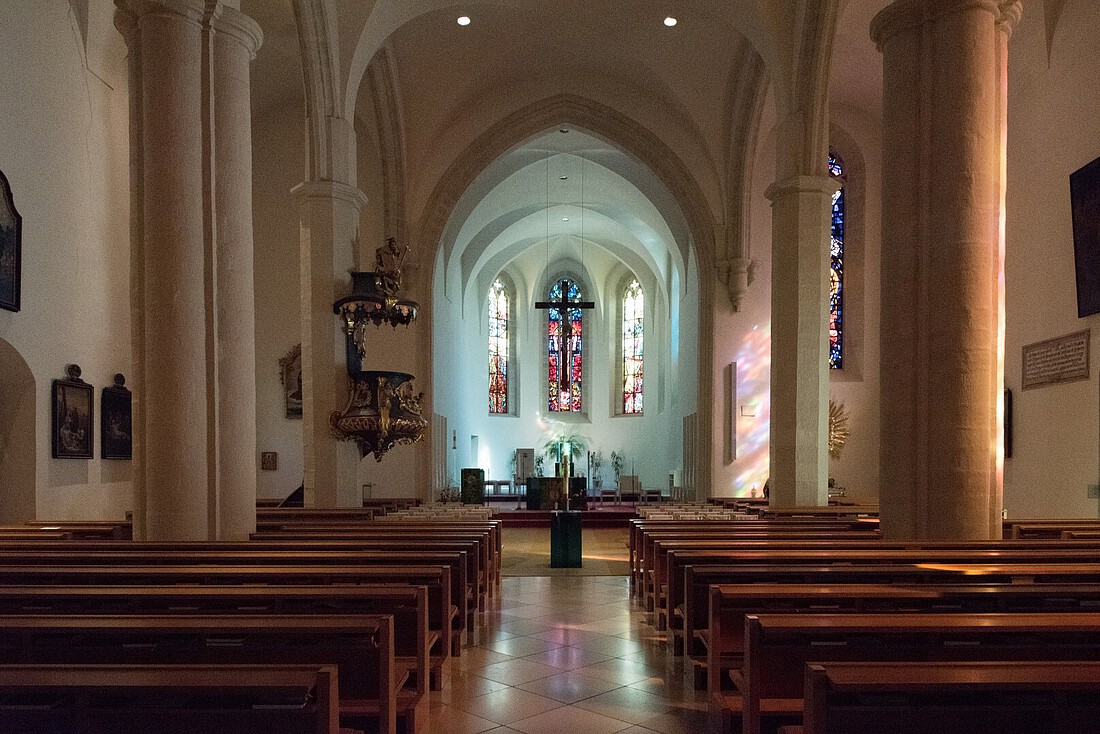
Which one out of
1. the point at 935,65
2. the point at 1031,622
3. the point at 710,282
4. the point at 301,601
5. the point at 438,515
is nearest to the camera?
the point at 1031,622

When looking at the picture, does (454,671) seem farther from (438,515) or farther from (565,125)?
(565,125)

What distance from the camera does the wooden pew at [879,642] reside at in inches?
104

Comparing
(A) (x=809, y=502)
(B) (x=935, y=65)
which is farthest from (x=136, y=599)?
(A) (x=809, y=502)

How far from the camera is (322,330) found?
33.2 feet

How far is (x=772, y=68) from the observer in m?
10.2

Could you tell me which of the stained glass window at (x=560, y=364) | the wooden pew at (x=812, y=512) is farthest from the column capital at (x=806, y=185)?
the stained glass window at (x=560, y=364)

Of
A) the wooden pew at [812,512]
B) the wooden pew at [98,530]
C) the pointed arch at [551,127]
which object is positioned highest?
the pointed arch at [551,127]

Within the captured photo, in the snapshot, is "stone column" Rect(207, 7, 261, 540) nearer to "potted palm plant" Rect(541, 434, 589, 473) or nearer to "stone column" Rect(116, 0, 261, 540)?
"stone column" Rect(116, 0, 261, 540)

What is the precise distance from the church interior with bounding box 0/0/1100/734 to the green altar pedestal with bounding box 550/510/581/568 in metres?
0.08

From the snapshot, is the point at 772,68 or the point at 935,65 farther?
the point at 772,68

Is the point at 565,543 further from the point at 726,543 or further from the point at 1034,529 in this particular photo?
the point at 1034,529

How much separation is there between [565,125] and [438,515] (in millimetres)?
9124

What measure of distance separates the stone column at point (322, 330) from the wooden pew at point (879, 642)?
299 inches

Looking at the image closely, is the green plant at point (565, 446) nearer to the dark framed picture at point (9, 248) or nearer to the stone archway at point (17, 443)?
the stone archway at point (17, 443)
